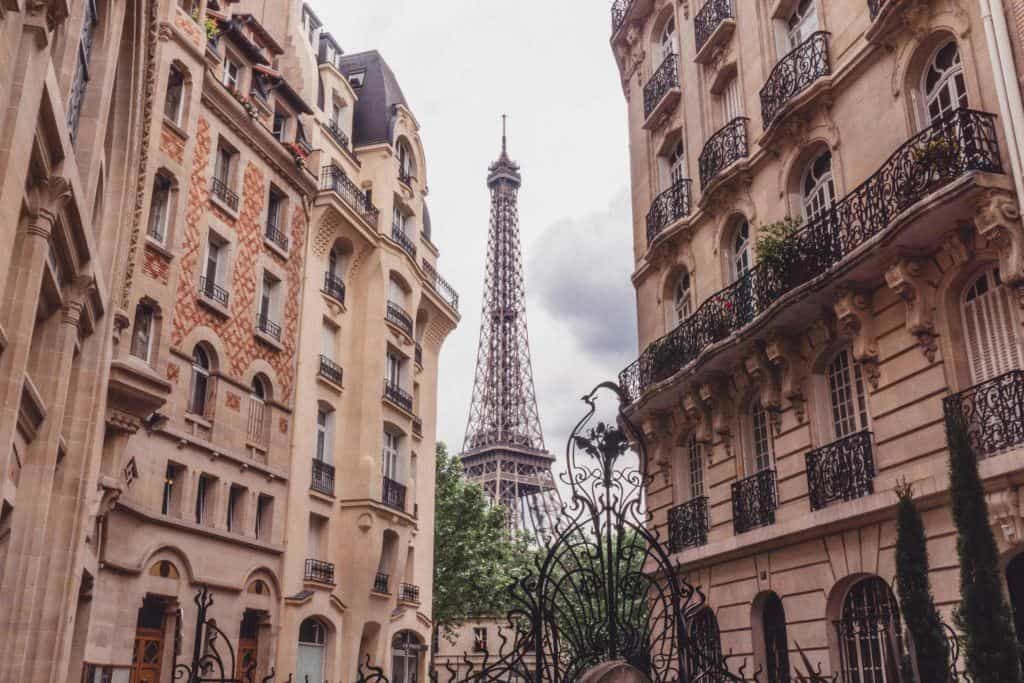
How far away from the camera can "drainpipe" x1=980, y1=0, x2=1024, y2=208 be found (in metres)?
12.7

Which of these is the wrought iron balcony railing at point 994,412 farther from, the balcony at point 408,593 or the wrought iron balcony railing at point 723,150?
the balcony at point 408,593

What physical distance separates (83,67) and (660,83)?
15.3 metres

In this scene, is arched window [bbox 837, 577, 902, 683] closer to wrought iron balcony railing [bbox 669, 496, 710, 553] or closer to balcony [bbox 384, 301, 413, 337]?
wrought iron balcony railing [bbox 669, 496, 710, 553]

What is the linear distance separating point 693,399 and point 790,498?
3.72 metres

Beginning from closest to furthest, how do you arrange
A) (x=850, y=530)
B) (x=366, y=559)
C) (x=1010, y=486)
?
(x=1010, y=486), (x=850, y=530), (x=366, y=559)

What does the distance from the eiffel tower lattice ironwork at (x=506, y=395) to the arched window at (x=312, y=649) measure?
49170 mm

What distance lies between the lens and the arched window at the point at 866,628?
568 inches

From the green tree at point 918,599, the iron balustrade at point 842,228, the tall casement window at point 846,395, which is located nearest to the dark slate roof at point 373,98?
the iron balustrade at point 842,228

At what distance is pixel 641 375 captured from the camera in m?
22.9

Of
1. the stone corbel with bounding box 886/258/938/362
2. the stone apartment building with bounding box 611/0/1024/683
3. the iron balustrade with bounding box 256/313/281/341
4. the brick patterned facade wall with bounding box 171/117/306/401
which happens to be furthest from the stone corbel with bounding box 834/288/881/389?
the iron balustrade with bounding box 256/313/281/341

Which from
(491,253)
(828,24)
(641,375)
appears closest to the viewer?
(828,24)

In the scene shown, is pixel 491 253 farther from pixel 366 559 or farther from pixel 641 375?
pixel 641 375

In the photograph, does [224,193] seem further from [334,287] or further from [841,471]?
[841,471]

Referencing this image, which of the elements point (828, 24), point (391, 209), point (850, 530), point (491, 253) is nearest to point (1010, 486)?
point (850, 530)
